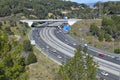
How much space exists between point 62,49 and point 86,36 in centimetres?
2937

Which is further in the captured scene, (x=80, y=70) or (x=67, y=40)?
(x=67, y=40)

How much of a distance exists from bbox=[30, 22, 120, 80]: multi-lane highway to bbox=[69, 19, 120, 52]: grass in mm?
4461

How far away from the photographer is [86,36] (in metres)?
121

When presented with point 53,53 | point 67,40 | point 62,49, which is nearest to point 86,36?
point 67,40

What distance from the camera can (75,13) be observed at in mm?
197125

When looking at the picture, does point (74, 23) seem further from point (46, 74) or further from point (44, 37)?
point (46, 74)

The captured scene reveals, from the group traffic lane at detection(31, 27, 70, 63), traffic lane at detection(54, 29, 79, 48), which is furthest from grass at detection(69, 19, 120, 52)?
traffic lane at detection(31, 27, 70, 63)

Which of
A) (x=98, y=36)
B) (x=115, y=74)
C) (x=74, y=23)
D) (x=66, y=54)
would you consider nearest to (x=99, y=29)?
(x=98, y=36)

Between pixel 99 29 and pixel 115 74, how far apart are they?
202 feet

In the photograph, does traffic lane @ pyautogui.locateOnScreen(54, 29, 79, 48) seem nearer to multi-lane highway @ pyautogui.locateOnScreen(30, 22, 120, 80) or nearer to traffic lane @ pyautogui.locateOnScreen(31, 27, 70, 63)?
multi-lane highway @ pyautogui.locateOnScreen(30, 22, 120, 80)

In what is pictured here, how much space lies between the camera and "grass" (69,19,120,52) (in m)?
103

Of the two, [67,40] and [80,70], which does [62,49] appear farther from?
[80,70]

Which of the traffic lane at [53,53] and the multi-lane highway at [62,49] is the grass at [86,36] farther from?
the traffic lane at [53,53]

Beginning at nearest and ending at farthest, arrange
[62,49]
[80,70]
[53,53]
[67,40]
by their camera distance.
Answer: [80,70] → [53,53] → [62,49] → [67,40]
